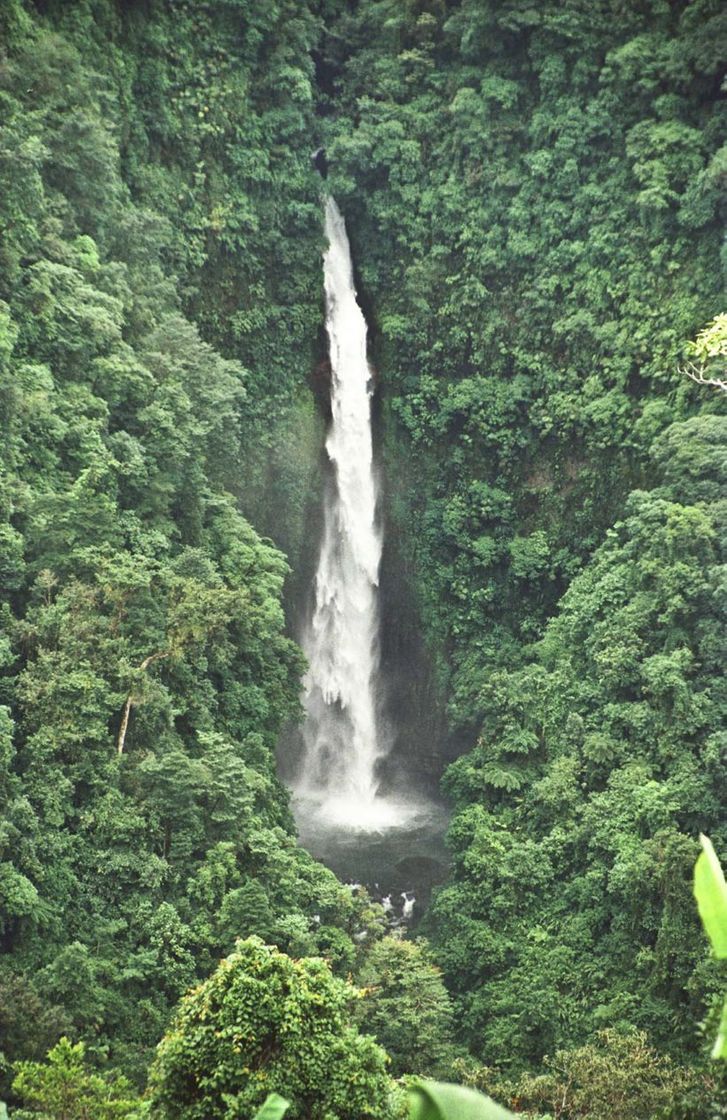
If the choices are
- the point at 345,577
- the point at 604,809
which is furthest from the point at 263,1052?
the point at 345,577

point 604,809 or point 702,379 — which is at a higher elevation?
point 702,379

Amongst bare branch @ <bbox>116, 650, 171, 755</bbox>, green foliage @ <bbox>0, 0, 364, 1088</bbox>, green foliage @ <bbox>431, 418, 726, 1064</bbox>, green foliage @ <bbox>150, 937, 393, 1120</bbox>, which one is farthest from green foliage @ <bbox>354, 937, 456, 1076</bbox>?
green foliage @ <bbox>150, 937, 393, 1120</bbox>

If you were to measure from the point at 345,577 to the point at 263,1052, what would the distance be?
42.0 ft

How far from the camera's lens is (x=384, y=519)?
20.1 meters

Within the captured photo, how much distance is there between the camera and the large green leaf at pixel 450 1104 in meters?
1.45

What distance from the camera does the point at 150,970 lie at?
1145 centimetres

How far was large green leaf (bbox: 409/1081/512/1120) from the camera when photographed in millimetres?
1453

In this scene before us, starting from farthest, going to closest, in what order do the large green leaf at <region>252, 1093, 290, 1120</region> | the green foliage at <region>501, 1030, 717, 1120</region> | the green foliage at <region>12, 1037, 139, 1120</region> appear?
the green foliage at <region>501, 1030, 717, 1120</region>
the green foliage at <region>12, 1037, 139, 1120</region>
the large green leaf at <region>252, 1093, 290, 1120</region>

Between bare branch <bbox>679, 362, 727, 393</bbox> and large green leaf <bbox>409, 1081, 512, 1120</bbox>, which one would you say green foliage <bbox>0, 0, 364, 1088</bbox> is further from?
large green leaf <bbox>409, 1081, 512, 1120</bbox>

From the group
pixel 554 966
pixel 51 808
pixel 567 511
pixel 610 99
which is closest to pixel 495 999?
pixel 554 966

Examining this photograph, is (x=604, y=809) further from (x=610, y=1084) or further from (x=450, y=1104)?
(x=450, y=1104)

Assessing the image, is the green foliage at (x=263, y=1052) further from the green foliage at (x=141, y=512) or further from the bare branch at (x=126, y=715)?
the bare branch at (x=126, y=715)

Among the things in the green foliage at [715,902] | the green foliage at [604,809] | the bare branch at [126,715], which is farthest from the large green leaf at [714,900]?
the bare branch at [126,715]

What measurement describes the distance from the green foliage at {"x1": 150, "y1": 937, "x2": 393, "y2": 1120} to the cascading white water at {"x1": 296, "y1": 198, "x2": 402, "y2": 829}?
11.8m
